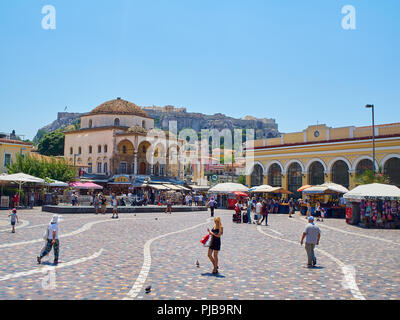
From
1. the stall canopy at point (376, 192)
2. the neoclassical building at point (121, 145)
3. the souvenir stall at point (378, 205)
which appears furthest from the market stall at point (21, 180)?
the neoclassical building at point (121, 145)

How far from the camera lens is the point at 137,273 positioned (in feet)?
31.3

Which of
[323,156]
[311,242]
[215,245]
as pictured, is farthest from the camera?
[323,156]

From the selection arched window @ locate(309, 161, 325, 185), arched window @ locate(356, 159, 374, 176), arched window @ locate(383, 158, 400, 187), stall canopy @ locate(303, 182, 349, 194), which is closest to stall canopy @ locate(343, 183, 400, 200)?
stall canopy @ locate(303, 182, 349, 194)

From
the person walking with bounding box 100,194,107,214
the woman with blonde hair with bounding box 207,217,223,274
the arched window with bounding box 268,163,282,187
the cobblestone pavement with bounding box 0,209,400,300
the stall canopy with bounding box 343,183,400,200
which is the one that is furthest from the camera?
the arched window with bounding box 268,163,282,187

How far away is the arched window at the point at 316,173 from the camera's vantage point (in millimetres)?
42312

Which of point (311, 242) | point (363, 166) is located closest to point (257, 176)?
point (363, 166)

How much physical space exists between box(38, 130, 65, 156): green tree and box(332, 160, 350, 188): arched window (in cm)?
5940

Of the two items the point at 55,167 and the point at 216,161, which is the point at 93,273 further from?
the point at 216,161

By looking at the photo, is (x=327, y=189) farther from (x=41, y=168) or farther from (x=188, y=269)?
(x=188, y=269)

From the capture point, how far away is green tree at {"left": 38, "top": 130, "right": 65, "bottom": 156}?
278 feet

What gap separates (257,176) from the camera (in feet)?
162

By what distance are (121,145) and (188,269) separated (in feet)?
161

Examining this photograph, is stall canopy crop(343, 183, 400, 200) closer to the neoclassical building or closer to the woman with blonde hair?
the woman with blonde hair
